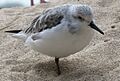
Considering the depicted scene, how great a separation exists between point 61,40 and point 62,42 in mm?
20

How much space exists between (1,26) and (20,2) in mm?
3646

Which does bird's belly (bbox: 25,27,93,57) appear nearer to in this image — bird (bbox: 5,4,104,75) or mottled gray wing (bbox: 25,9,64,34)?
bird (bbox: 5,4,104,75)

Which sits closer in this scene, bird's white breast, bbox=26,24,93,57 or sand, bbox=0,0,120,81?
bird's white breast, bbox=26,24,93,57

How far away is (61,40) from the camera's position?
9.45ft

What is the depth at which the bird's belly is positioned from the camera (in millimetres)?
2881

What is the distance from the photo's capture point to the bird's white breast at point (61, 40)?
288 centimetres

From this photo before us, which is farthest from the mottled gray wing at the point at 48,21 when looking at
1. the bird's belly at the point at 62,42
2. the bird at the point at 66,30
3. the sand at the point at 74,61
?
the sand at the point at 74,61

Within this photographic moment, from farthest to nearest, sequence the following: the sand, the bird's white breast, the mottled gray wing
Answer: the sand → the mottled gray wing → the bird's white breast

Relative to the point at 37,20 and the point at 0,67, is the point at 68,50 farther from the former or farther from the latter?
the point at 0,67

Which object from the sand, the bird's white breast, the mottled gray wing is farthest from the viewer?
the sand

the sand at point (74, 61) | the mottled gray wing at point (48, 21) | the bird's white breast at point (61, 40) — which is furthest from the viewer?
the sand at point (74, 61)

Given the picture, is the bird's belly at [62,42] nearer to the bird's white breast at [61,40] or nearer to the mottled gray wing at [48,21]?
the bird's white breast at [61,40]

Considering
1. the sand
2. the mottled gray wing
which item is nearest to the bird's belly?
the mottled gray wing

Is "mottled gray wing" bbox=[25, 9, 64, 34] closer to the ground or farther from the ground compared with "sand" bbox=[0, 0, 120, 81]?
farther from the ground
